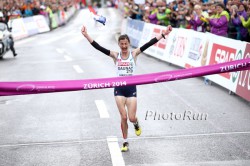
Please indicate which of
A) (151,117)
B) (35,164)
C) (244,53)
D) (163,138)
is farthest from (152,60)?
(35,164)

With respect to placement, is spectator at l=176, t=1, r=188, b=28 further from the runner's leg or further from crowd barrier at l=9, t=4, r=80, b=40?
crowd barrier at l=9, t=4, r=80, b=40

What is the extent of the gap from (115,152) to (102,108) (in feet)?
12.0

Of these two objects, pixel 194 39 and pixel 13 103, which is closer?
pixel 13 103

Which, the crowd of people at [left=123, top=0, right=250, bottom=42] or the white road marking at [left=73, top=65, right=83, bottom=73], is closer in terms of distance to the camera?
the crowd of people at [left=123, top=0, right=250, bottom=42]

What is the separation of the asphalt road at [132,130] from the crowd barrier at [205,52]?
1.22ft

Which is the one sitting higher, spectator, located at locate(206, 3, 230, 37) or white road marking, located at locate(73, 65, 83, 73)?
spectator, located at locate(206, 3, 230, 37)

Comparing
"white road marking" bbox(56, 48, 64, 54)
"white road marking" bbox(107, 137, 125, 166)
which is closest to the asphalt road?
"white road marking" bbox(107, 137, 125, 166)

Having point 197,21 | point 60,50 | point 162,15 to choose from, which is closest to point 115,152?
point 197,21

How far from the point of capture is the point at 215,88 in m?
14.1

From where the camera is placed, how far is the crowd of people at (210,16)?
14.8 meters

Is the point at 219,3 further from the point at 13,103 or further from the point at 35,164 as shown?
the point at 35,164

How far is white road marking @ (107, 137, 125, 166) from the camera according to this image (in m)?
7.14

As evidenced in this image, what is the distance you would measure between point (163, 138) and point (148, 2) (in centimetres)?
1910

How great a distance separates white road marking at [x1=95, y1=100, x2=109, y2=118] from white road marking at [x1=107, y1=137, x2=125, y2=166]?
1.97 meters
